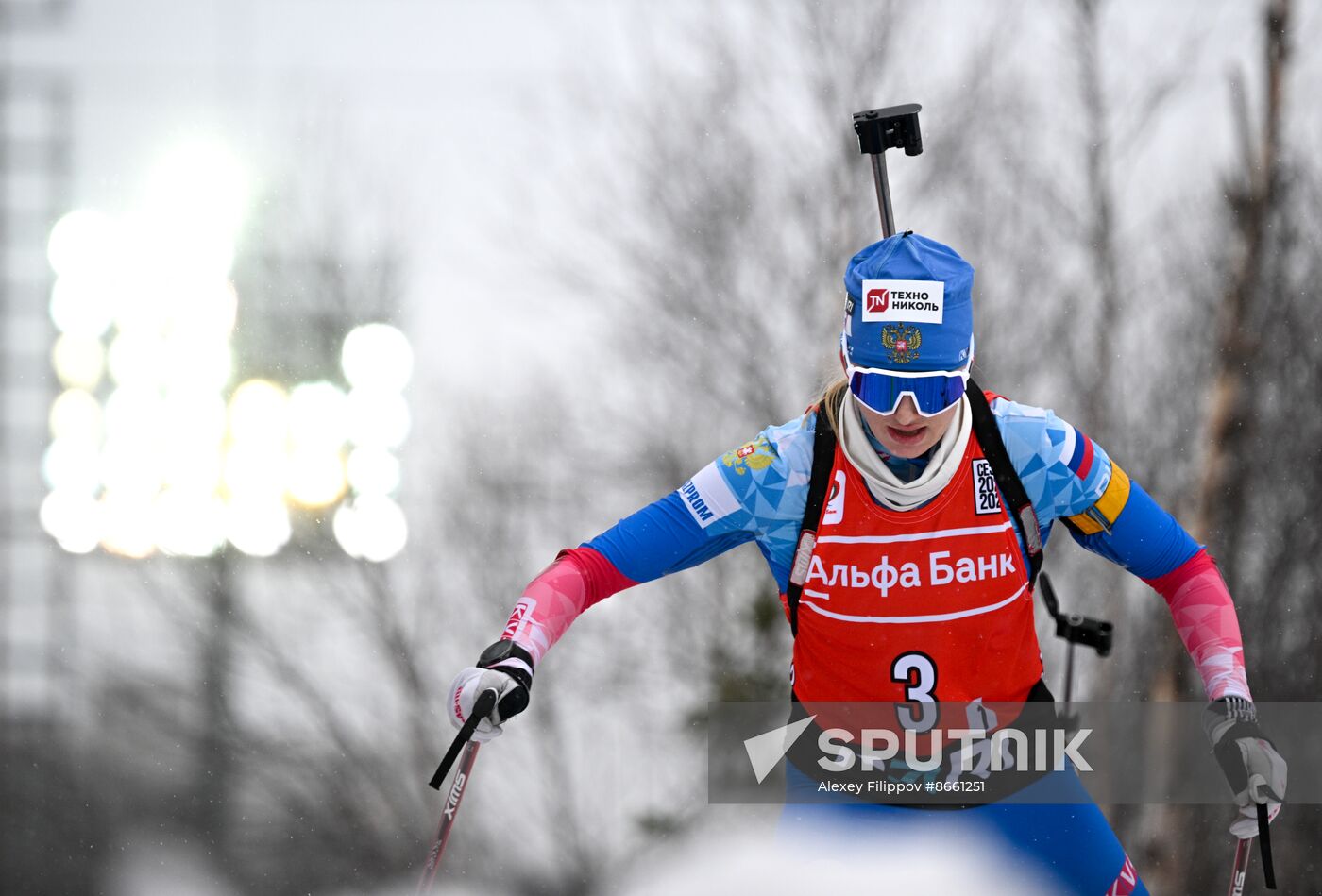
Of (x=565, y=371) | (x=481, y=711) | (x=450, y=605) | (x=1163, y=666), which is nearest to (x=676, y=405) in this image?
(x=565, y=371)

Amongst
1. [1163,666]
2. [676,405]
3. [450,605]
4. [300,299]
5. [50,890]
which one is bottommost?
[50,890]

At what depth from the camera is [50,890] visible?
9062 millimetres

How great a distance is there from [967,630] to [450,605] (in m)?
6.75

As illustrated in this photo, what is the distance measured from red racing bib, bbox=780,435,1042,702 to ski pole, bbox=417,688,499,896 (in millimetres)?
699

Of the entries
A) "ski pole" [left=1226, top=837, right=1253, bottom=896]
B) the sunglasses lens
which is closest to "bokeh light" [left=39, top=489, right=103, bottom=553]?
the sunglasses lens

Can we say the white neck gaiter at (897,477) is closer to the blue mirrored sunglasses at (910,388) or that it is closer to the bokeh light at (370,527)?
the blue mirrored sunglasses at (910,388)

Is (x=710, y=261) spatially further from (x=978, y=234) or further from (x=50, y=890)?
(x=50, y=890)

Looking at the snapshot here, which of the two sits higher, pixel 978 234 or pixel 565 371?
pixel 978 234

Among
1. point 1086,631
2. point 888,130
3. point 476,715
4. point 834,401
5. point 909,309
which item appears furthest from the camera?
point 1086,631

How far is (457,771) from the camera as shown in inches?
96.0

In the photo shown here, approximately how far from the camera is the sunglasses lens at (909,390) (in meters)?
2.29

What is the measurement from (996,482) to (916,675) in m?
0.41

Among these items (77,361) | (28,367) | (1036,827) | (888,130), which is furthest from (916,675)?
(28,367)

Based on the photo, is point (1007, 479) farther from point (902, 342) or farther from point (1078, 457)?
point (902, 342)
